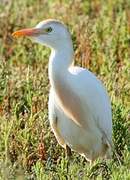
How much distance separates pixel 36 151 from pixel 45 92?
1167 mm

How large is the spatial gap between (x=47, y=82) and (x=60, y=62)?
154cm

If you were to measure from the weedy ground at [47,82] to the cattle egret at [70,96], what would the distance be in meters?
0.17

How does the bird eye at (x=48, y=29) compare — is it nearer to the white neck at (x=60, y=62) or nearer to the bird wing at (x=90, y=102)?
the white neck at (x=60, y=62)

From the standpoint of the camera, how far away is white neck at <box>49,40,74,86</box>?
5.56 meters

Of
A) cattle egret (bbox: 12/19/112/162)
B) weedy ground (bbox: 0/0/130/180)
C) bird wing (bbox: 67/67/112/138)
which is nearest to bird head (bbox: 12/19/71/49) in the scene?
cattle egret (bbox: 12/19/112/162)

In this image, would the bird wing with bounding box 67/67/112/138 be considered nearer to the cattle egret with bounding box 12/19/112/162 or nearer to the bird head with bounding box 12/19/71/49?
the cattle egret with bounding box 12/19/112/162

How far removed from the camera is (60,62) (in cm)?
558

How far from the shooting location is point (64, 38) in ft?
18.5

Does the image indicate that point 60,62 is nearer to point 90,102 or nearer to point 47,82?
point 90,102

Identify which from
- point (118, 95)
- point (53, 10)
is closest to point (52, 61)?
point (118, 95)

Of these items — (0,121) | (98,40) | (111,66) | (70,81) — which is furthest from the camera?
(98,40)

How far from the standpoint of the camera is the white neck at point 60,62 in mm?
5559

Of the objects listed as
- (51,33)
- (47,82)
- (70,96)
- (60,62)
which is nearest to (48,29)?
(51,33)

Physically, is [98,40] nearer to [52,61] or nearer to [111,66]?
[111,66]
